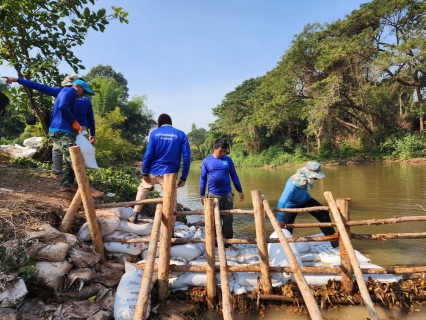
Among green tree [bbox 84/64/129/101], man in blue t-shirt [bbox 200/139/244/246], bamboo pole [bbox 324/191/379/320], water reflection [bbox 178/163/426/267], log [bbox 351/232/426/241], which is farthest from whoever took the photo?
green tree [bbox 84/64/129/101]

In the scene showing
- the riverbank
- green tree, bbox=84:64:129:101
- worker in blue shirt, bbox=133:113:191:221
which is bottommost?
the riverbank

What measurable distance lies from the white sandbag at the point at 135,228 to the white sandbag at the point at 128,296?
33.3 inches

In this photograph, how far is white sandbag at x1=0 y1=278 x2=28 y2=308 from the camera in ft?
7.63

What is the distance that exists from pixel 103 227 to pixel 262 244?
1857 millimetres

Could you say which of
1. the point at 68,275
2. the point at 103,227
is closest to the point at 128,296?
the point at 68,275

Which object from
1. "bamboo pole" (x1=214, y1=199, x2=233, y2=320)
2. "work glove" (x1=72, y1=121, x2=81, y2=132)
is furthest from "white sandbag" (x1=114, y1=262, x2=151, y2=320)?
"work glove" (x1=72, y1=121, x2=81, y2=132)

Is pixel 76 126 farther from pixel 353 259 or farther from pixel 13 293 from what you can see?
pixel 353 259

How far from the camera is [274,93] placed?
929 inches

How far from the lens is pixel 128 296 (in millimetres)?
2496

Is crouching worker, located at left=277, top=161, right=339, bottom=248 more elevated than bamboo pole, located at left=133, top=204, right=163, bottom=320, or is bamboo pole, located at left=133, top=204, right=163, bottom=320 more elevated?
crouching worker, located at left=277, top=161, right=339, bottom=248

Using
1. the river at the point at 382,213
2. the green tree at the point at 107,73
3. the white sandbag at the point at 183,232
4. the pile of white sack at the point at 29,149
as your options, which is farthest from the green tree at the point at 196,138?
the white sandbag at the point at 183,232

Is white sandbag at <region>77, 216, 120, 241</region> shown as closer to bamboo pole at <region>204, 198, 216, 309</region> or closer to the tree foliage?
bamboo pole at <region>204, 198, 216, 309</region>

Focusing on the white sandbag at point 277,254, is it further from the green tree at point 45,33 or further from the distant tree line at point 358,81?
the distant tree line at point 358,81

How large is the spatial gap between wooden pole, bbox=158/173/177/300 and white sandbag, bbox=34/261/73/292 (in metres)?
0.91
